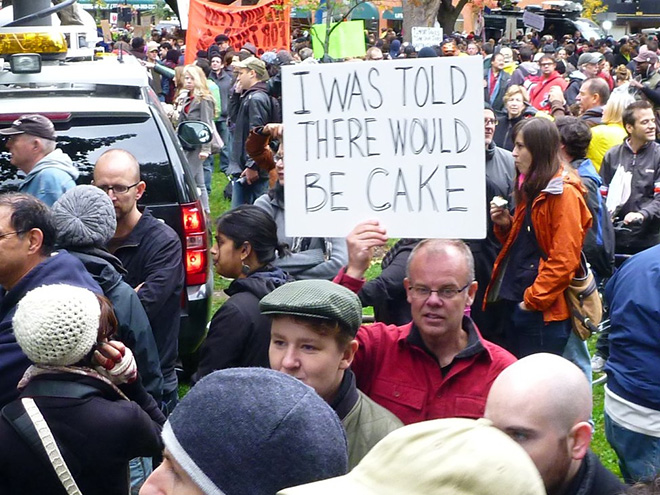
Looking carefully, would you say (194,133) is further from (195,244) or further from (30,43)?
(195,244)

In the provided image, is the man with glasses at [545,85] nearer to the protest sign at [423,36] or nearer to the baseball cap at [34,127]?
the protest sign at [423,36]

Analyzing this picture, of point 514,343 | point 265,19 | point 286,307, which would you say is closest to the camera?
point 286,307

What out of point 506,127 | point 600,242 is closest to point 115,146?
point 600,242

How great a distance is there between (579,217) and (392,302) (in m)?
1.06

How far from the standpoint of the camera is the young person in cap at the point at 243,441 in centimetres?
172

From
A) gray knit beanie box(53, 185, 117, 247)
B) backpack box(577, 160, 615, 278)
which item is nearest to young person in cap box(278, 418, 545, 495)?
gray knit beanie box(53, 185, 117, 247)

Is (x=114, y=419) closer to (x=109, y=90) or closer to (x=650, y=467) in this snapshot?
(x=650, y=467)

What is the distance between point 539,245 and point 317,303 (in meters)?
2.54

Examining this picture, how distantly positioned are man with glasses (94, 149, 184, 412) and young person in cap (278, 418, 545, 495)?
3437mm

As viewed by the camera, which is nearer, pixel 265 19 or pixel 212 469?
pixel 212 469

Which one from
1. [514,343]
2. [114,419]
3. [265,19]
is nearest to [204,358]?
[114,419]

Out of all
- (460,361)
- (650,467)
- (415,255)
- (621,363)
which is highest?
(415,255)

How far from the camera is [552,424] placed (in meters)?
2.64

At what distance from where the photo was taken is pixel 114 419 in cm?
307
